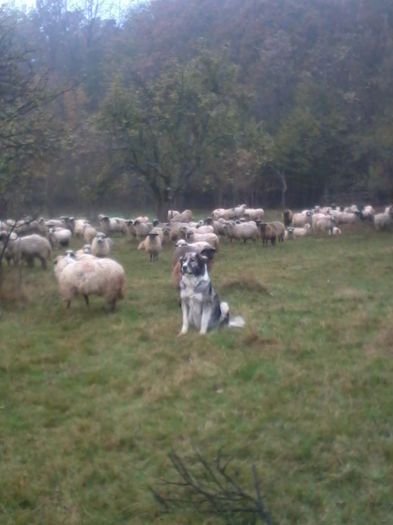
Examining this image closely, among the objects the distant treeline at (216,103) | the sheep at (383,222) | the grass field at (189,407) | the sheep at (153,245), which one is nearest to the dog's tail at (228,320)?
the grass field at (189,407)

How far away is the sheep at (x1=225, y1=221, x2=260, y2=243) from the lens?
3028cm

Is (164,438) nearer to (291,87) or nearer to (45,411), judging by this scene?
(45,411)

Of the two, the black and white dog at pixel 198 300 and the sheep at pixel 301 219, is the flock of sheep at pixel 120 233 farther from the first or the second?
the black and white dog at pixel 198 300

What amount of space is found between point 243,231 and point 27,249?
11.6 m

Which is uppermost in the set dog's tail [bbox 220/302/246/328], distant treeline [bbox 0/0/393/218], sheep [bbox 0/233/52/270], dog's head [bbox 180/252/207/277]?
distant treeline [bbox 0/0/393/218]

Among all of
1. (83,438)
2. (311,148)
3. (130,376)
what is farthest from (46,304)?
(311,148)

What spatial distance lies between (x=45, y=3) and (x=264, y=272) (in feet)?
83.7

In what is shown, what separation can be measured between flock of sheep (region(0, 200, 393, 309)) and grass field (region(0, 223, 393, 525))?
0.59 metres

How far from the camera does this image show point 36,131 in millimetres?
12523

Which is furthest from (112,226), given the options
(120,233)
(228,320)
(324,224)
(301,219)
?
(228,320)

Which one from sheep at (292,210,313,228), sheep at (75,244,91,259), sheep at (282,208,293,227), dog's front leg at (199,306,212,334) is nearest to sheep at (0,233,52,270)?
sheep at (75,244,91,259)

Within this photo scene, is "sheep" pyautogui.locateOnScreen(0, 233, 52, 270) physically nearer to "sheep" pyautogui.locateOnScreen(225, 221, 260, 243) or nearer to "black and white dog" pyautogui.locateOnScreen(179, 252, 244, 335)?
"black and white dog" pyautogui.locateOnScreen(179, 252, 244, 335)

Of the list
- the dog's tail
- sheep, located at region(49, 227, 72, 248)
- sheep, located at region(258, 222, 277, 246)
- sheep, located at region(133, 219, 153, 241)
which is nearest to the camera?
the dog's tail

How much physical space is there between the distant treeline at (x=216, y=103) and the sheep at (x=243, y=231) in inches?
177
